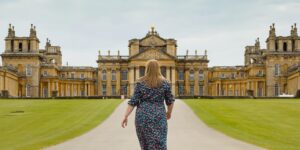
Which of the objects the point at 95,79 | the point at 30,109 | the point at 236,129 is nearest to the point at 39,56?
the point at 95,79

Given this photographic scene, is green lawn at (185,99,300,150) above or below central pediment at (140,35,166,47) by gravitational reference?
below

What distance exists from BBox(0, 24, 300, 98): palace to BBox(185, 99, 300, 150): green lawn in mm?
45139


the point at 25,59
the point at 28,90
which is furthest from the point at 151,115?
the point at 25,59

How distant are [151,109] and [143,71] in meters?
107

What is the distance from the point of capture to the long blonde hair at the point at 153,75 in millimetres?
13828

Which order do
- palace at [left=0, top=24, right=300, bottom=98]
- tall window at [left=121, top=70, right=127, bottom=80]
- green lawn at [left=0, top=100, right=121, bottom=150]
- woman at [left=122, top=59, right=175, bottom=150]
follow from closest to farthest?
woman at [left=122, top=59, right=175, bottom=150], green lawn at [left=0, top=100, right=121, bottom=150], palace at [left=0, top=24, right=300, bottom=98], tall window at [left=121, top=70, right=127, bottom=80]

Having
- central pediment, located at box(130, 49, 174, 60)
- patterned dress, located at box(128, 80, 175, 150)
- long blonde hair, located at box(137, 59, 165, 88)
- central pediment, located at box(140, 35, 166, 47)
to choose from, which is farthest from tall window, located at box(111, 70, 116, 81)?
long blonde hair, located at box(137, 59, 165, 88)

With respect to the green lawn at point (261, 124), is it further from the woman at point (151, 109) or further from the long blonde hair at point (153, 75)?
the long blonde hair at point (153, 75)

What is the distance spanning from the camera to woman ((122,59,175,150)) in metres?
14.0

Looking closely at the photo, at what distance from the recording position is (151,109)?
46.3 ft

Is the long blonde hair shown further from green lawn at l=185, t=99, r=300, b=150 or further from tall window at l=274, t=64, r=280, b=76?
tall window at l=274, t=64, r=280, b=76

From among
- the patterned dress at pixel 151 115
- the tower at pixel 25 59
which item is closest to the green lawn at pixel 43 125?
the patterned dress at pixel 151 115

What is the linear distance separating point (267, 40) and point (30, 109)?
219 ft

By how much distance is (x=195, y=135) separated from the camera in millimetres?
26984
